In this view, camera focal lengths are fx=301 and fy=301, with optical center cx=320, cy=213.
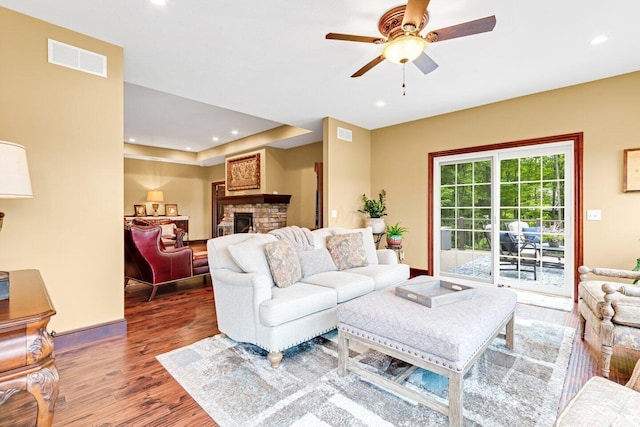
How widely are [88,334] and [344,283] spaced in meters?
2.32

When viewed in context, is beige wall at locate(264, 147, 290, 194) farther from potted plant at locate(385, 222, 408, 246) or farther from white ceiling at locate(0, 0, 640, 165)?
potted plant at locate(385, 222, 408, 246)

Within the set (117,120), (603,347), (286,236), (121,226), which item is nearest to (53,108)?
(117,120)

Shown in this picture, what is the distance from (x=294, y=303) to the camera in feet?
7.66

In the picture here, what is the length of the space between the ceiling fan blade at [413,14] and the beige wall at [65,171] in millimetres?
2610

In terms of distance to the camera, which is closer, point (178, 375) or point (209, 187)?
point (178, 375)

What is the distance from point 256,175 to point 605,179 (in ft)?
20.4

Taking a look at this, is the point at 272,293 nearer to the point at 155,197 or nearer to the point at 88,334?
the point at 88,334

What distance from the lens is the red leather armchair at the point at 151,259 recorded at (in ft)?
12.8

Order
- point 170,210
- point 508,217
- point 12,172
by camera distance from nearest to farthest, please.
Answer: point 12,172, point 508,217, point 170,210

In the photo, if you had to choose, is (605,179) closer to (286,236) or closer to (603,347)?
(603,347)

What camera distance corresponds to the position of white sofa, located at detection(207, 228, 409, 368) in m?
2.28

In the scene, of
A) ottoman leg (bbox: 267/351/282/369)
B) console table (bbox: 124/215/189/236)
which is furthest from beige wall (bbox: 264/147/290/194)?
ottoman leg (bbox: 267/351/282/369)

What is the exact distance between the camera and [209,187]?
33.0ft

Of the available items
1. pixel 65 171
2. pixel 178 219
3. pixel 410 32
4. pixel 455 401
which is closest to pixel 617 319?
pixel 455 401
